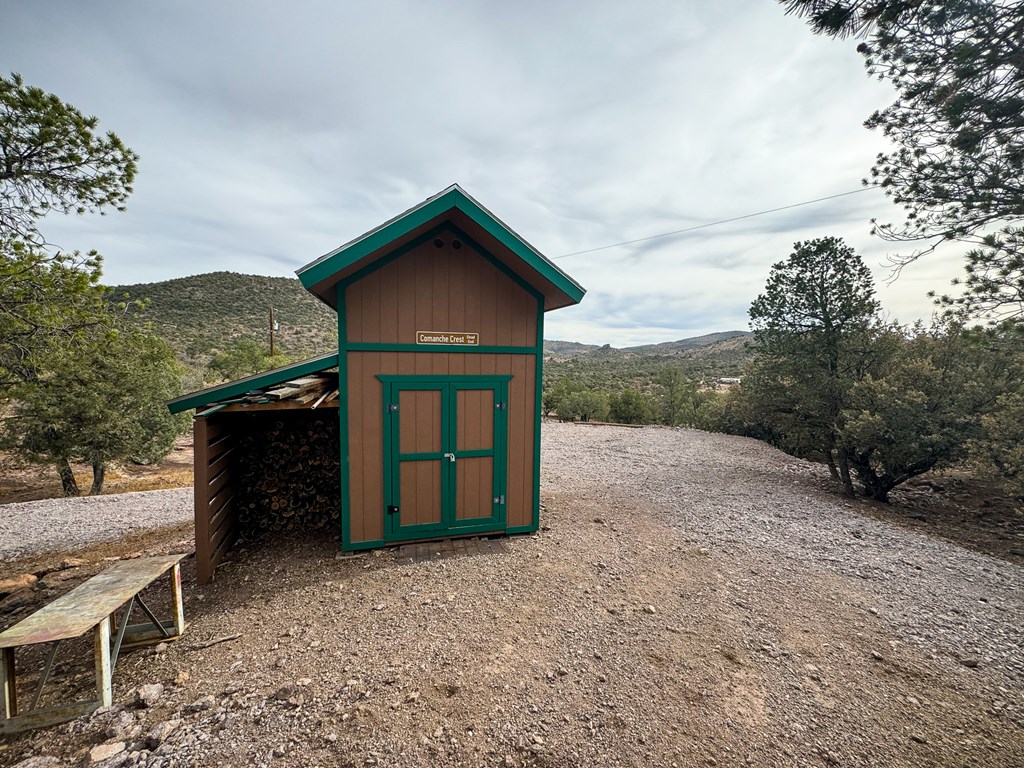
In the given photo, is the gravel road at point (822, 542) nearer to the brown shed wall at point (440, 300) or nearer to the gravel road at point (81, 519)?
the brown shed wall at point (440, 300)

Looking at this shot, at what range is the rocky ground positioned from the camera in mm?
2236

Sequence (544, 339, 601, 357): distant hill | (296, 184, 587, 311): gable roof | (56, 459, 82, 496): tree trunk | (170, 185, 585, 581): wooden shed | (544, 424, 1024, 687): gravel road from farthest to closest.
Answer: (544, 339, 601, 357): distant hill, (56, 459, 82, 496): tree trunk, (170, 185, 585, 581): wooden shed, (296, 184, 587, 311): gable roof, (544, 424, 1024, 687): gravel road

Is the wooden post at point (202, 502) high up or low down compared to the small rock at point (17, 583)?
up

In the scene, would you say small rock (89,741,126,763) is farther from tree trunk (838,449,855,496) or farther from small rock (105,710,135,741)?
tree trunk (838,449,855,496)

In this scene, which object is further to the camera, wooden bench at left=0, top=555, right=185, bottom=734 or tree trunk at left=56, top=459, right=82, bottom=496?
tree trunk at left=56, top=459, right=82, bottom=496

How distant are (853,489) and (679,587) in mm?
6307

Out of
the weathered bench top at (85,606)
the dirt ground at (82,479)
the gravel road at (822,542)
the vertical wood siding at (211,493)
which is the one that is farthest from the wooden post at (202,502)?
the dirt ground at (82,479)

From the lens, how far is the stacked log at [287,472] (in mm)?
5047

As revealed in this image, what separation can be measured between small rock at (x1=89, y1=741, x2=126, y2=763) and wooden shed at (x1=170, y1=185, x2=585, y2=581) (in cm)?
201

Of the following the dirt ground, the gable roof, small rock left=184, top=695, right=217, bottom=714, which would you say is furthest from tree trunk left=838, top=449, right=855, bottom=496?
the dirt ground

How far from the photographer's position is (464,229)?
15.4ft

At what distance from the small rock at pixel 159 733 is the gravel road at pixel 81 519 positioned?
4.88 metres

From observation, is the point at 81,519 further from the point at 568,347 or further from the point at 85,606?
the point at 568,347

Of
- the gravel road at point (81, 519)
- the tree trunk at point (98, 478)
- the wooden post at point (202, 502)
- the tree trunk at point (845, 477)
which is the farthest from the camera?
the tree trunk at point (98, 478)
